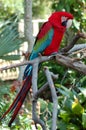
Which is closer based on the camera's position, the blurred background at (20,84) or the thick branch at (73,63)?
the thick branch at (73,63)

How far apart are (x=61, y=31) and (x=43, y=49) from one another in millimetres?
117

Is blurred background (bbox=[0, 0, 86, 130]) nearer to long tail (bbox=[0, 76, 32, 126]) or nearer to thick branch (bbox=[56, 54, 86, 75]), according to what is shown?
long tail (bbox=[0, 76, 32, 126])

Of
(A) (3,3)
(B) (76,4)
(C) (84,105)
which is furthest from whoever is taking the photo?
(A) (3,3)

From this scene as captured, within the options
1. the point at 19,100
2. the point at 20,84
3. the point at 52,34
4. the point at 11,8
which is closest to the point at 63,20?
the point at 52,34

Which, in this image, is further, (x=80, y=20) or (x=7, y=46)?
(x=80, y=20)

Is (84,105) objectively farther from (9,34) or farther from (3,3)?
(3,3)

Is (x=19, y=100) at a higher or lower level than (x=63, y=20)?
lower

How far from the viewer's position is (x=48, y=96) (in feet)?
14.3

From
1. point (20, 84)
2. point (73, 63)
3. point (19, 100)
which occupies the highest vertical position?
point (73, 63)

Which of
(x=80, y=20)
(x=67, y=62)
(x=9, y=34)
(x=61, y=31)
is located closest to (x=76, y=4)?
(x=80, y=20)

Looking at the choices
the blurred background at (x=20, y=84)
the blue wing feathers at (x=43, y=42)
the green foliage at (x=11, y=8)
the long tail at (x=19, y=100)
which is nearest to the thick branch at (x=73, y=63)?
the long tail at (x=19, y=100)

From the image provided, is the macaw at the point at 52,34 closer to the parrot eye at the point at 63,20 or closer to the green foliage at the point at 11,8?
the parrot eye at the point at 63,20

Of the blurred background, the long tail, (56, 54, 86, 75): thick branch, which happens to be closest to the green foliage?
the blurred background

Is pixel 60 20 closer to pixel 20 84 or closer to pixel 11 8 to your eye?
pixel 20 84
